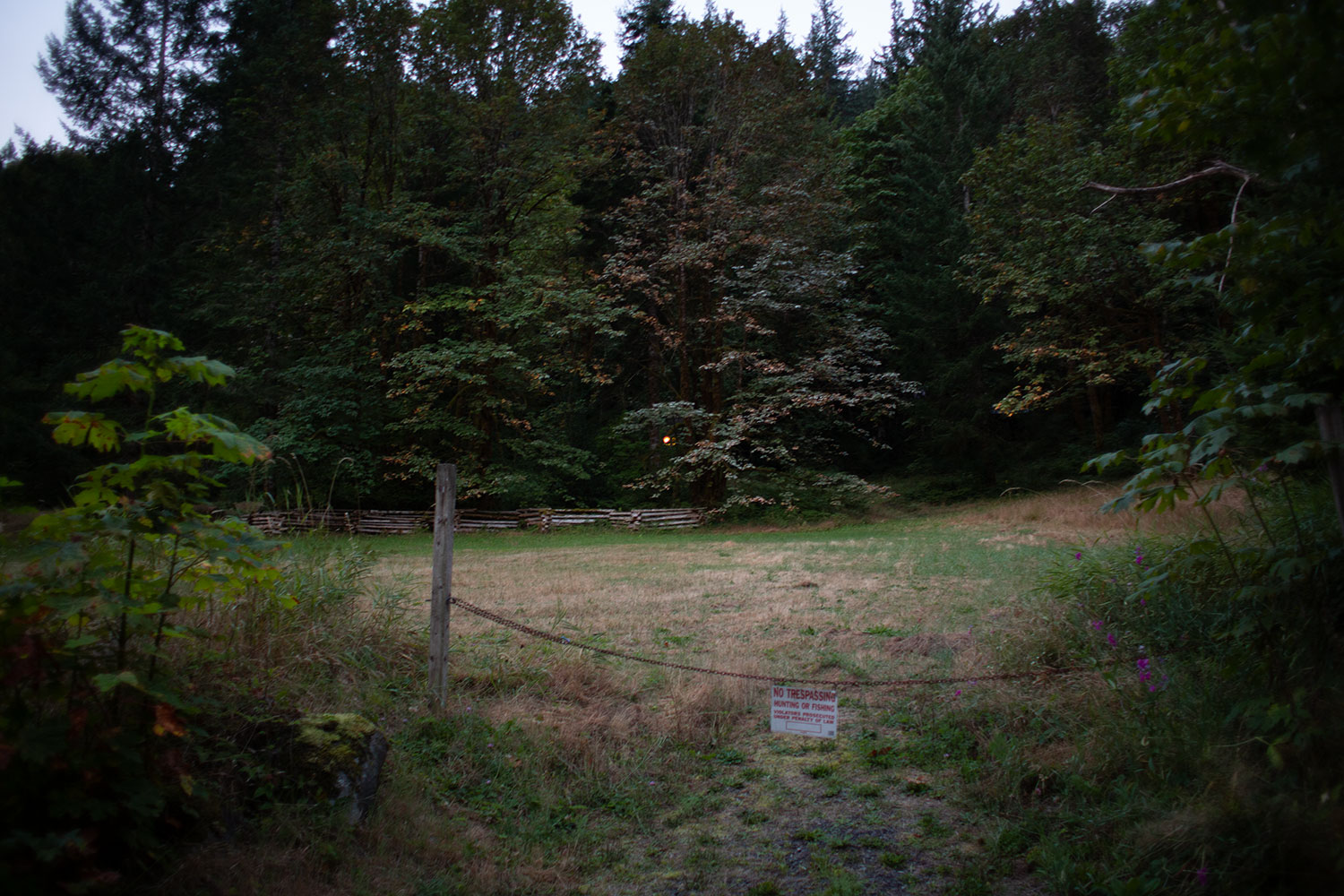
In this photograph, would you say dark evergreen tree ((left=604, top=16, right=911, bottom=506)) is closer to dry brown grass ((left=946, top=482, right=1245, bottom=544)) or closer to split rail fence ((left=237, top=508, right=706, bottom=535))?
split rail fence ((left=237, top=508, right=706, bottom=535))

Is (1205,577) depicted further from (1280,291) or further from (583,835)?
(583,835)

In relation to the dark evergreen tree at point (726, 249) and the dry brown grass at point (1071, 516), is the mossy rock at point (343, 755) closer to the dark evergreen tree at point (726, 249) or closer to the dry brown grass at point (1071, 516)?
the dry brown grass at point (1071, 516)

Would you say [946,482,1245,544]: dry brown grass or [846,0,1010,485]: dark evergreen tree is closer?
[946,482,1245,544]: dry brown grass

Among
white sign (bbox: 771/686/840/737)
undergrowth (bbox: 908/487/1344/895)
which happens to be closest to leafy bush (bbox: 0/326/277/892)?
white sign (bbox: 771/686/840/737)

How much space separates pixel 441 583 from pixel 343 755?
1.64m

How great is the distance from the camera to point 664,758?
4.88 metres

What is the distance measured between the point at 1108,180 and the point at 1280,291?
2008 cm

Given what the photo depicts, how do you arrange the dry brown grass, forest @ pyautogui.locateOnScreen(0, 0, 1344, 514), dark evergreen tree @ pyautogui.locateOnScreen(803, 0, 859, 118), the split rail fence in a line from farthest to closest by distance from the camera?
dark evergreen tree @ pyautogui.locateOnScreen(803, 0, 859, 118)
the split rail fence
forest @ pyautogui.locateOnScreen(0, 0, 1344, 514)
the dry brown grass

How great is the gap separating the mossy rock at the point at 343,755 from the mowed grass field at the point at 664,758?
5.4 inches

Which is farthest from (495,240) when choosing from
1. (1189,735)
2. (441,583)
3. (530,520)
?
(1189,735)

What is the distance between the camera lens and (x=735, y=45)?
74.5 ft

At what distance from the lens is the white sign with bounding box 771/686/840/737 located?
14.3ft

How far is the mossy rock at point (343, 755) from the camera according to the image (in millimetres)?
3537

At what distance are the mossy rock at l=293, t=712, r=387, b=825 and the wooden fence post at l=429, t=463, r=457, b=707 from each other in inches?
43.2
